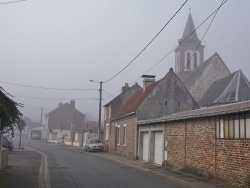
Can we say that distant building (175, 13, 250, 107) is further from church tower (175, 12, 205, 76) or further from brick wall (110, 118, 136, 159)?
brick wall (110, 118, 136, 159)

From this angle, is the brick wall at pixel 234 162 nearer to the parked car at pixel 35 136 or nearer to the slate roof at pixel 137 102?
the slate roof at pixel 137 102

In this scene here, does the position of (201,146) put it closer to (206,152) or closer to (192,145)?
(206,152)

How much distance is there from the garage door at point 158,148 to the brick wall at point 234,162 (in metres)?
8.39

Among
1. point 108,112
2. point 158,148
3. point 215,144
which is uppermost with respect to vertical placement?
point 108,112

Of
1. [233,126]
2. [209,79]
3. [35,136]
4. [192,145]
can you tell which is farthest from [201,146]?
[35,136]

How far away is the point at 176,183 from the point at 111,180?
267 centimetres

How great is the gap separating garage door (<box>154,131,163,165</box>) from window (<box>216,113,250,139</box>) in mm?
8353

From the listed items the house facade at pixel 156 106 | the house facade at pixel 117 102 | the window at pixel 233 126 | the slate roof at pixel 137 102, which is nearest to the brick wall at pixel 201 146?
the window at pixel 233 126

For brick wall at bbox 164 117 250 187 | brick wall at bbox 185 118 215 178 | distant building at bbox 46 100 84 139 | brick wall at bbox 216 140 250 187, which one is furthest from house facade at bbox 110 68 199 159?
distant building at bbox 46 100 84 139

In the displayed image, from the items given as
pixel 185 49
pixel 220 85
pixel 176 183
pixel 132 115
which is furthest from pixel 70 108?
pixel 176 183

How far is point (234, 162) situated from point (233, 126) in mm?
1426

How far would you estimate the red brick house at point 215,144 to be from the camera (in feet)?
46.9

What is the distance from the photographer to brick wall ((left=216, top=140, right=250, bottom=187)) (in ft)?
45.8

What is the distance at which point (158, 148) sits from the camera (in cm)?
2500
